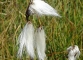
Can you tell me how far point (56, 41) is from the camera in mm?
1962

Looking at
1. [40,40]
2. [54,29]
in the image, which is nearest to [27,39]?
[40,40]

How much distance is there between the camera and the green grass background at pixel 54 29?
6.12 feet

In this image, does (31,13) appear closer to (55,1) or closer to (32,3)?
(32,3)

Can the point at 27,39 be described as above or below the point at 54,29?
above

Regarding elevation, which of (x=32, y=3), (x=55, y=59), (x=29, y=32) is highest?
(x=32, y=3)

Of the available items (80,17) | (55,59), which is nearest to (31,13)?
(55,59)

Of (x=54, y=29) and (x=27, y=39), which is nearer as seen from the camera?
(x=27, y=39)

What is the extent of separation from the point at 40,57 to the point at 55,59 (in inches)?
22.8

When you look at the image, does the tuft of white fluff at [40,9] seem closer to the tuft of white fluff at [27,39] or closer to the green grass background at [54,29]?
the tuft of white fluff at [27,39]

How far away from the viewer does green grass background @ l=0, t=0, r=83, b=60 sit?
1864mm

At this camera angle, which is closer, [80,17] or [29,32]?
[29,32]

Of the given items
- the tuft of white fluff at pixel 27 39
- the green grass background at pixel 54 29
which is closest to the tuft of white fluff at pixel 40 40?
the tuft of white fluff at pixel 27 39

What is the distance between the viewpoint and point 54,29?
6.65 ft

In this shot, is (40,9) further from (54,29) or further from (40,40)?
(54,29)
